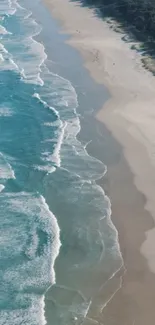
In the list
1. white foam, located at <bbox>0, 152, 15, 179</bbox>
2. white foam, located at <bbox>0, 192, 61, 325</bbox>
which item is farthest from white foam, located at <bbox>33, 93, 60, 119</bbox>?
white foam, located at <bbox>0, 192, 61, 325</bbox>

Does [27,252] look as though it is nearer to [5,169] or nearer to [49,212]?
[49,212]

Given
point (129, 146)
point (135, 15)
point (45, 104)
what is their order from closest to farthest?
1. point (129, 146)
2. point (45, 104)
3. point (135, 15)

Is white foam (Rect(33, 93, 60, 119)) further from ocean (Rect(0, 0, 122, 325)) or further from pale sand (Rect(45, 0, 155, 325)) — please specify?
pale sand (Rect(45, 0, 155, 325))

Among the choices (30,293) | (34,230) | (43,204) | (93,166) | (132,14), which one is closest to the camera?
(30,293)

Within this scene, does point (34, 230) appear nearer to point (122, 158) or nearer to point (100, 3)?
point (122, 158)

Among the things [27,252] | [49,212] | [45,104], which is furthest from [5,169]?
[45,104]

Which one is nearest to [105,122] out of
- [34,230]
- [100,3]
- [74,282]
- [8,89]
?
[8,89]
